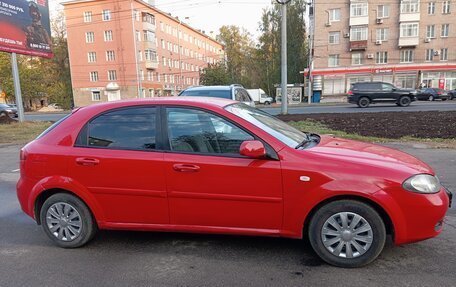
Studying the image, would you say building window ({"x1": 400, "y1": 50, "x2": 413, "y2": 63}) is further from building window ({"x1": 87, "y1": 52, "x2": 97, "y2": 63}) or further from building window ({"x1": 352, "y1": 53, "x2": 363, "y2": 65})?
building window ({"x1": 87, "y1": 52, "x2": 97, "y2": 63})

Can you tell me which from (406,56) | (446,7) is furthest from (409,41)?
(446,7)

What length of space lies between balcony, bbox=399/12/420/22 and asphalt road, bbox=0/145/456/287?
4745cm

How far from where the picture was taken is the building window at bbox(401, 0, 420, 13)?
43719 millimetres

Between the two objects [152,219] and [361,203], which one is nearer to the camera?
[361,203]

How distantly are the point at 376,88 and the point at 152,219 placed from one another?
25.0 meters

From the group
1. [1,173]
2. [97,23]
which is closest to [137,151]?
[1,173]

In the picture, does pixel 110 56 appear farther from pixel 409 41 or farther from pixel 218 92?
pixel 218 92

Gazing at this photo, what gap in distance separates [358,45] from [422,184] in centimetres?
4681

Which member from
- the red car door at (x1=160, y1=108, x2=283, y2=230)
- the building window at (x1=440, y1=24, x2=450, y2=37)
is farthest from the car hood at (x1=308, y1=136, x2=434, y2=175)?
the building window at (x1=440, y1=24, x2=450, y2=37)

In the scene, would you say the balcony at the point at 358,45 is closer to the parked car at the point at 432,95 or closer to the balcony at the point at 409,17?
the balcony at the point at 409,17

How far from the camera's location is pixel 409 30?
44281 millimetres

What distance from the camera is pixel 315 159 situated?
3.29 meters

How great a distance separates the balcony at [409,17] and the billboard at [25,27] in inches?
1635

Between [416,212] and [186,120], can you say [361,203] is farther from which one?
[186,120]
